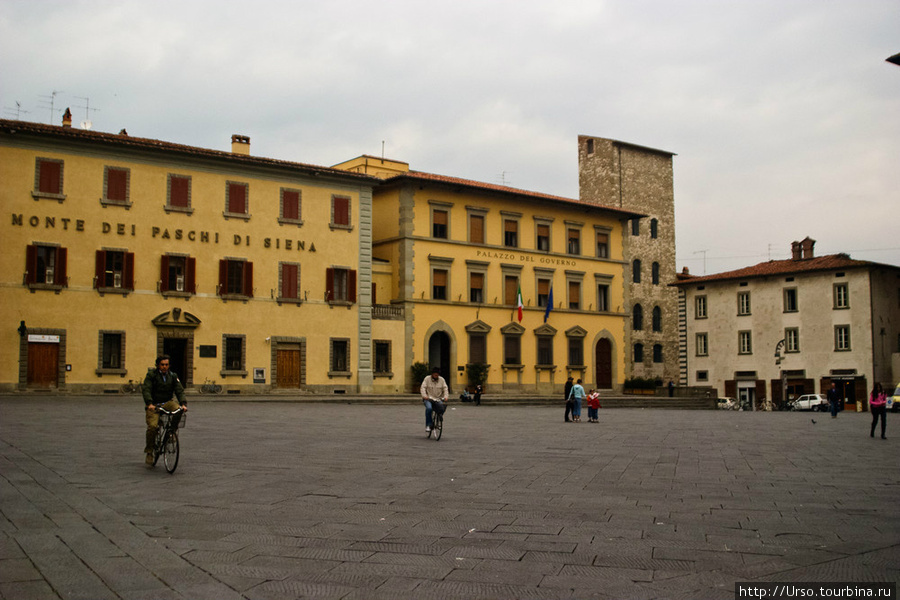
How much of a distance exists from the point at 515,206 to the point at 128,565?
44496 millimetres

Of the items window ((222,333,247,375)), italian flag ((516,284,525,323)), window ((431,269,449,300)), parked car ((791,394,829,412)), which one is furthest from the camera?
parked car ((791,394,829,412))

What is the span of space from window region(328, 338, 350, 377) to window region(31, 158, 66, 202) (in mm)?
13346

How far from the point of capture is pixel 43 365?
34844mm

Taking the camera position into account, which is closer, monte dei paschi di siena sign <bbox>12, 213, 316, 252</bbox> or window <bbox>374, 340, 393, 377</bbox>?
monte dei paschi di siena sign <bbox>12, 213, 316, 252</bbox>

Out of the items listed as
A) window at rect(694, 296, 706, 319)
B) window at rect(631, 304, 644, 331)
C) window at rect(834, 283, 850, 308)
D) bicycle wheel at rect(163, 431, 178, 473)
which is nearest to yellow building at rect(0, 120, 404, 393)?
window at rect(631, 304, 644, 331)

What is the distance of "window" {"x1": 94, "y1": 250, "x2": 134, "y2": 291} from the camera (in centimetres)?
3612

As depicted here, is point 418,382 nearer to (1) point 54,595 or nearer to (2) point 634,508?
(2) point 634,508

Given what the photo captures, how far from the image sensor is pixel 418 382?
1757 inches

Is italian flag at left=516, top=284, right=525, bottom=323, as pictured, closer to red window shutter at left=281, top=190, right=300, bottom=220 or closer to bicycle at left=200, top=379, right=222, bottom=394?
red window shutter at left=281, top=190, right=300, bottom=220

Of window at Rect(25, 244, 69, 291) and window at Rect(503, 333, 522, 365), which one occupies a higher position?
window at Rect(25, 244, 69, 291)

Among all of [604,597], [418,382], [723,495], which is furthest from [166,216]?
[604,597]

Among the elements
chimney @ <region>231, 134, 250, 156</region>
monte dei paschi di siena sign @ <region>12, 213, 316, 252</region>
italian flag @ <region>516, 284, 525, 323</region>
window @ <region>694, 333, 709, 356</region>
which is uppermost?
chimney @ <region>231, 134, 250, 156</region>

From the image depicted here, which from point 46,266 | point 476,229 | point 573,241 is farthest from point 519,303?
point 46,266

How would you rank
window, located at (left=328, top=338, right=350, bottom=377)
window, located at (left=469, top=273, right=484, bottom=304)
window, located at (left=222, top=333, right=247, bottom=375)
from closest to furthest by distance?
window, located at (left=222, top=333, right=247, bottom=375) < window, located at (left=328, top=338, right=350, bottom=377) < window, located at (left=469, top=273, right=484, bottom=304)
